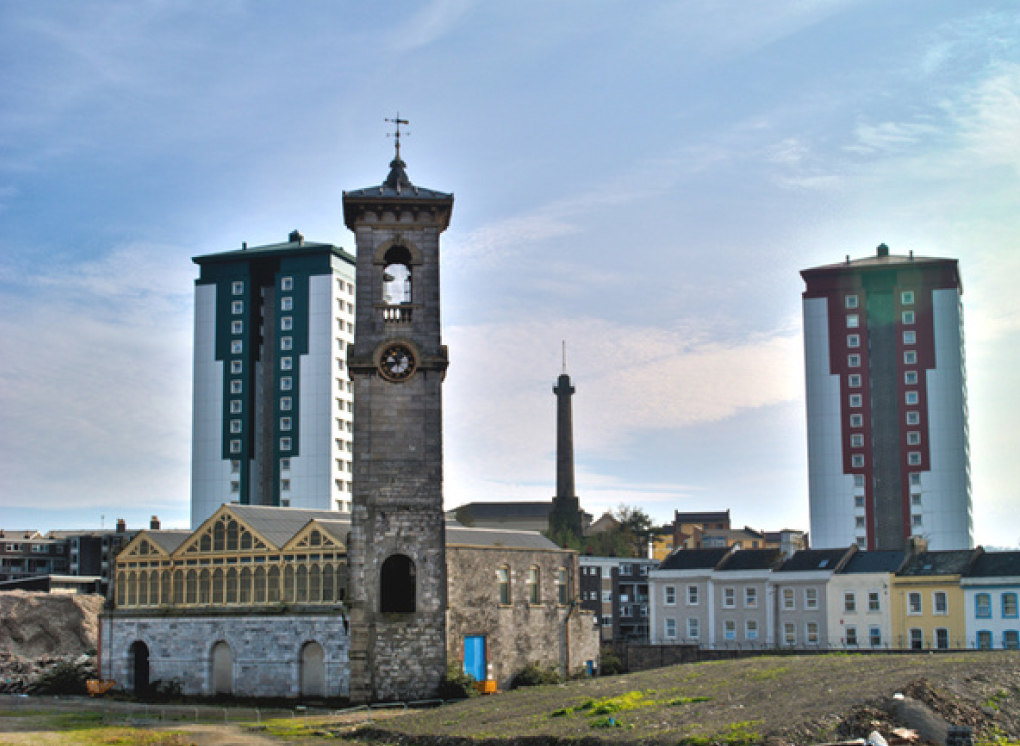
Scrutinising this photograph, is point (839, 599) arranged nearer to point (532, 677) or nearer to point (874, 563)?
point (874, 563)

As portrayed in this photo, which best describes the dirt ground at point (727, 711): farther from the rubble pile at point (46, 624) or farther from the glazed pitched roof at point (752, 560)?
the rubble pile at point (46, 624)

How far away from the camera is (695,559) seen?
286 feet

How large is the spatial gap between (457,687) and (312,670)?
7556mm

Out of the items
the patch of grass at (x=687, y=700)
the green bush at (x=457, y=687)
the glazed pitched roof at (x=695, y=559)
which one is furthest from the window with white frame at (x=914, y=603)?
the patch of grass at (x=687, y=700)

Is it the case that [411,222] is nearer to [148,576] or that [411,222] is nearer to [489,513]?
[148,576]

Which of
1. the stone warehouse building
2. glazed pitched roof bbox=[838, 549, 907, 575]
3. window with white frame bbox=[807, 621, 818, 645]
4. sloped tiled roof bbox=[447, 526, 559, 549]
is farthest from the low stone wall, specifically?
glazed pitched roof bbox=[838, 549, 907, 575]

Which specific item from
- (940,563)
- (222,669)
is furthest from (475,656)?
(940,563)

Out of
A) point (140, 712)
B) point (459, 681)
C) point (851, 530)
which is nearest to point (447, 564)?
point (459, 681)

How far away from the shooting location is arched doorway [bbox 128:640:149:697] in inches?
2259

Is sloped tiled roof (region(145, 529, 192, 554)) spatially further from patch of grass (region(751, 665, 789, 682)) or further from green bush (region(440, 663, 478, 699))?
patch of grass (region(751, 665, 789, 682))

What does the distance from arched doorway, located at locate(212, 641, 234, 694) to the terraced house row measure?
3754cm

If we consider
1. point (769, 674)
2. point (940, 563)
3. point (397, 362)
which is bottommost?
point (769, 674)

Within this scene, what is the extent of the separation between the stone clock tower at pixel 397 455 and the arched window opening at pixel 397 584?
0.07 metres

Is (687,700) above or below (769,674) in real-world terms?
below
